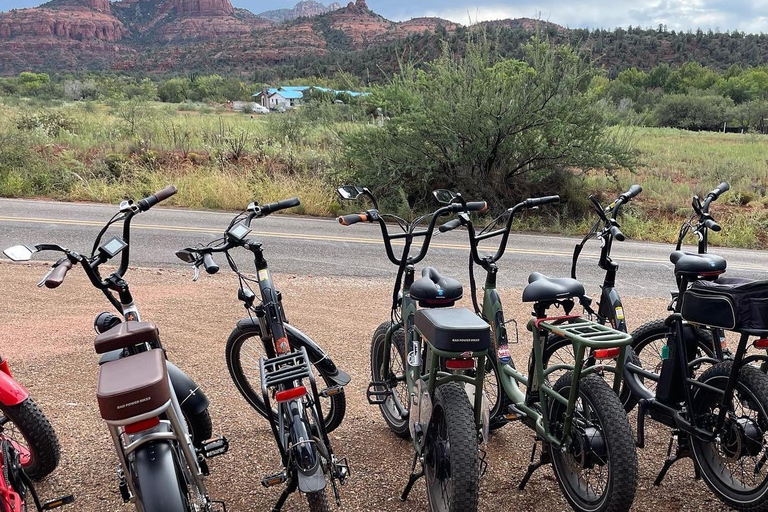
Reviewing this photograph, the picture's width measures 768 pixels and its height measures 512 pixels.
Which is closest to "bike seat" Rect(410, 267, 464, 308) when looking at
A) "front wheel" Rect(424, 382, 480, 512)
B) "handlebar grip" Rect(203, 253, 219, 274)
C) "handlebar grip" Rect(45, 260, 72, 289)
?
"front wheel" Rect(424, 382, 480, 512)

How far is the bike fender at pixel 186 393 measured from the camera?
3.04 m

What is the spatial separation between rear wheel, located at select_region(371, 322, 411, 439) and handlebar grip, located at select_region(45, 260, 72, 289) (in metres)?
1.86

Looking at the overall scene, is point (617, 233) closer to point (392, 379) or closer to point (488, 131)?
point (392, 379)

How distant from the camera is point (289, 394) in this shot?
2.68 meters

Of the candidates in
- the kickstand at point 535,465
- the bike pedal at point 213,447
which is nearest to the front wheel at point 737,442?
the kickstand at point 535,465

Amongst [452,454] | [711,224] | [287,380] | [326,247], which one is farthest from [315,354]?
[326,247]

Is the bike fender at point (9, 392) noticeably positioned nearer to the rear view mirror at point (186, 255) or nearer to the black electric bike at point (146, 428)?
the black electric bike at point (146, 428)

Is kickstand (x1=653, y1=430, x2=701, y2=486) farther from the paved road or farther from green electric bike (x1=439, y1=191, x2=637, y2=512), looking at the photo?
the paved road

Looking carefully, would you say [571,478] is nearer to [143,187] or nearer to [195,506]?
[195,506]

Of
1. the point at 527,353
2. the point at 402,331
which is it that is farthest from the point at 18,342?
the point at 527,353

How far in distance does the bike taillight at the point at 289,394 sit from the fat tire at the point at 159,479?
55cm

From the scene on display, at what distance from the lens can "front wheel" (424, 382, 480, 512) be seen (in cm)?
257

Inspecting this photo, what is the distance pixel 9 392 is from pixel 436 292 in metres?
2.10

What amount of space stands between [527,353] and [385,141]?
9250mm
